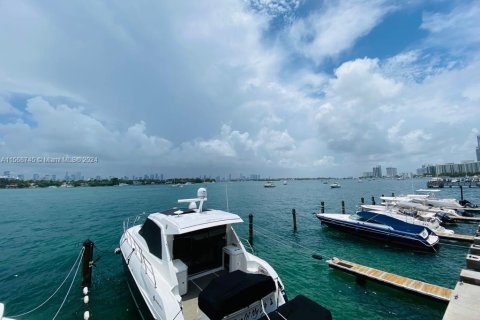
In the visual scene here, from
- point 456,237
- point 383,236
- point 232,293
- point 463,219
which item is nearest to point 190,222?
point 232,293

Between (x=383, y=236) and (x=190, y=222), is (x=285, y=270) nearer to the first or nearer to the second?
(x=190, y=222)

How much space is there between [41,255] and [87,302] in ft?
32.7

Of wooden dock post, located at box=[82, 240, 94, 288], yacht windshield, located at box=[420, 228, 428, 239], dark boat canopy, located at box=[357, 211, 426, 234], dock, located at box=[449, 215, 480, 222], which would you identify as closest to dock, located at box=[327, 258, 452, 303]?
yacht windshield, located at box=[420, 228, 428, 239]

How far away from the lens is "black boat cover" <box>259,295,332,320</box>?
12.1 ft

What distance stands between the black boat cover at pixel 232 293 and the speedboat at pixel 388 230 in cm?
1625

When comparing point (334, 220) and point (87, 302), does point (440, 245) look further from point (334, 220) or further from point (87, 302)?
point (87, 302)

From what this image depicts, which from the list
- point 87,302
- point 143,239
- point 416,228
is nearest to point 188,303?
point 143,239

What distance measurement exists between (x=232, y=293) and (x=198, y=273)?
389 cm

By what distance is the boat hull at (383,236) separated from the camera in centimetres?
1554

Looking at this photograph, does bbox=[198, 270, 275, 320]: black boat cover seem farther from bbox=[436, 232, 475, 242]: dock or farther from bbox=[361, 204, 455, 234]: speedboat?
bbox=[436, 232, 475, 242]: dock

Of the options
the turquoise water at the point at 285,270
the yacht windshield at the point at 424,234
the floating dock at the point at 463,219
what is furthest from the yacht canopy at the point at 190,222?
the floating dock at the point at 463,219

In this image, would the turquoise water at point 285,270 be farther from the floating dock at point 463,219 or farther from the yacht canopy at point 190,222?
the yacht canopy at point 190,222

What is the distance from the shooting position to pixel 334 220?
21000mm

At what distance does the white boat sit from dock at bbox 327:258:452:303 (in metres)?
6.17
